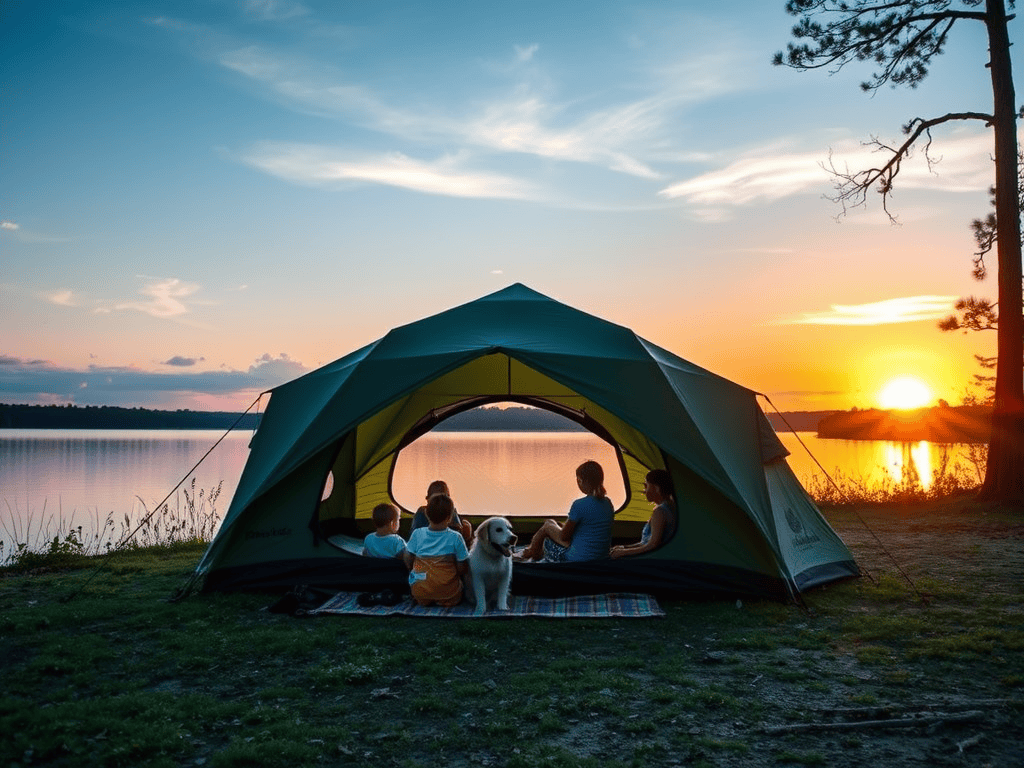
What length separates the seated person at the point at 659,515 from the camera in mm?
7180

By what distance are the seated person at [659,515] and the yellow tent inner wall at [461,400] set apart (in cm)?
245

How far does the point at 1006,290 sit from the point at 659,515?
8.82 m

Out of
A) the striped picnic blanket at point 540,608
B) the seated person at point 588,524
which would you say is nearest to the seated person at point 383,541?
the striped picnic blanket at point 540,608

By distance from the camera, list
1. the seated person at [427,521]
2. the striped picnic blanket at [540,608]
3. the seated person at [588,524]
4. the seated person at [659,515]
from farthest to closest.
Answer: the seated person at [427,521] → the seated person at [588,524] → the seated person at [659,515] → the striped picnic blanket at [540,608]

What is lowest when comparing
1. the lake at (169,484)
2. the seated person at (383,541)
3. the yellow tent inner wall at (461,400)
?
the lake at (169,484)

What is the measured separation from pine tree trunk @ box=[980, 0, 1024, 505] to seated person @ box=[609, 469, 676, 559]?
8.26 meters

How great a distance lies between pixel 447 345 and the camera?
750cm

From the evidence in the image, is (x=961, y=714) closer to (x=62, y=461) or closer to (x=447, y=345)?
(x=447, y=345)

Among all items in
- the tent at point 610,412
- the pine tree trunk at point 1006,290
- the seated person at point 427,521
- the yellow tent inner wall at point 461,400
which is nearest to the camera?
the tent at point 610,412

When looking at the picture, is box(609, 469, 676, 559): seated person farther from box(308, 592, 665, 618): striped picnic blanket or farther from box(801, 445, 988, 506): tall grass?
box(801, 445, 988, 506): tall grass

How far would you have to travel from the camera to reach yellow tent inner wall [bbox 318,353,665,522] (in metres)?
10.0

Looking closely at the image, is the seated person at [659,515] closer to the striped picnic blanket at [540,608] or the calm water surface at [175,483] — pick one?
the striped picnic blanket at [540,608]

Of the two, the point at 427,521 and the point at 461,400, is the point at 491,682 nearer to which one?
the point at 427,521

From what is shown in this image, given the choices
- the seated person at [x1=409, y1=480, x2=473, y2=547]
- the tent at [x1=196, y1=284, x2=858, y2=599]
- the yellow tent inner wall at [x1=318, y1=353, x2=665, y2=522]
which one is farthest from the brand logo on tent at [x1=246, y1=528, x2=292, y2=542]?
the yellow tent inner wall at [x1=318, y1=353, x2=665, y2=522]
